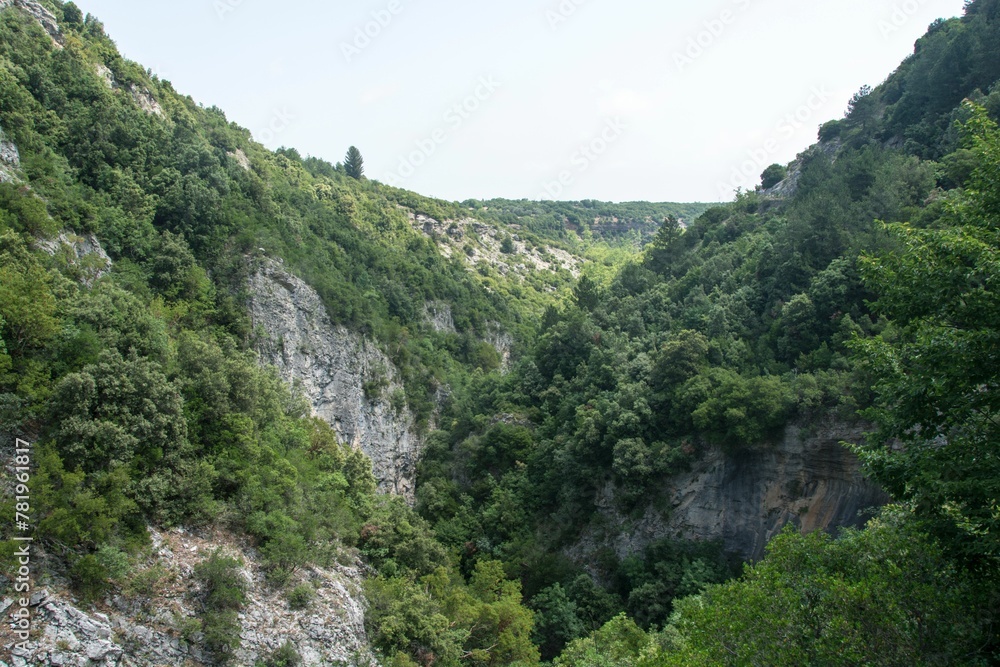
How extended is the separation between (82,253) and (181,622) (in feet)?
61.0

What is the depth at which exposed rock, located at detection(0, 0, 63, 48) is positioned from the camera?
125 feet

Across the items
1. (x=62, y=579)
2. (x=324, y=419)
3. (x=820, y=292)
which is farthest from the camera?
(x=324, y=419)

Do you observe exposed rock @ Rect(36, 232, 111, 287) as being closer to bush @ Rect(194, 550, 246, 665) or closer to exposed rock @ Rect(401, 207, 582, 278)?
bush @ Rect(194, 550, 246, 665)

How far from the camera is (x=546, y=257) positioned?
374 feet

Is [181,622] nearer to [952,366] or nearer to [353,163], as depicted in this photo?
[952,366]

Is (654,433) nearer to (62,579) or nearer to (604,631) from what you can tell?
(604,631)

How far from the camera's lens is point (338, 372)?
1882 inches

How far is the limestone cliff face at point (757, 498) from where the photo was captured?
3341 cm

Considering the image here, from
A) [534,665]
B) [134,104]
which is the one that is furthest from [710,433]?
[134,104]

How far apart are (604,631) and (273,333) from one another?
1075 inches

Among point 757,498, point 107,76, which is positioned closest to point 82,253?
point 107,76

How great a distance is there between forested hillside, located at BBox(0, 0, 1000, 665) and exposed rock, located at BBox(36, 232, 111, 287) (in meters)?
0.21

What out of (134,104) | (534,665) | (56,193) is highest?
(134,104)

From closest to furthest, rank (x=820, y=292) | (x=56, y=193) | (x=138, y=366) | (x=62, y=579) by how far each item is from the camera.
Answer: (x=62, y=579), (x=138, y=366), (x=56, y=193), (x=820, y=292)
